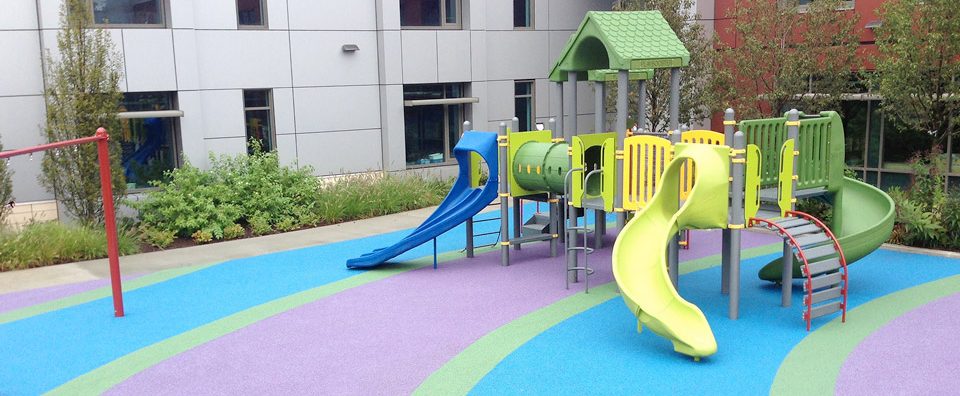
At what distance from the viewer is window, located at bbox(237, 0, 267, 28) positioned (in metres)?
16.3

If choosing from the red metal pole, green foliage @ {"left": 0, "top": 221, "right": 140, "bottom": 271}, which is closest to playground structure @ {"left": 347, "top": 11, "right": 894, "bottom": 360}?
the red metal pole

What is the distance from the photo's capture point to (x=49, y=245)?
12586 millimetres

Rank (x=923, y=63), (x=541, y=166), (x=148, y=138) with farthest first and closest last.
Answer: (x=148, y=138) < (x=923, y=63) < (x=541, y=166)

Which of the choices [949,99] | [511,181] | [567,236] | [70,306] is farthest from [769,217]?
[70,306]

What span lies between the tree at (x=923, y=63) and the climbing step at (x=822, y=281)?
4986 millimetres

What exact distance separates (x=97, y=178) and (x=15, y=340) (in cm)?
490

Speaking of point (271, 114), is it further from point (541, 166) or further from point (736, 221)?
point (736, 221)

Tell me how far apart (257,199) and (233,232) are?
2.91 feet

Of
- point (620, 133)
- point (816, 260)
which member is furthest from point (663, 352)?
point (620, 133)

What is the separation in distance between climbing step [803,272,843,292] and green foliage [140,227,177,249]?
968 centimetres

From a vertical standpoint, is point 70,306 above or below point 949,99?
below

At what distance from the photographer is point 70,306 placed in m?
10.5

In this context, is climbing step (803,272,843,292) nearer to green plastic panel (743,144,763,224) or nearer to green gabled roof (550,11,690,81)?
green plastic panel (743,144,763,224)

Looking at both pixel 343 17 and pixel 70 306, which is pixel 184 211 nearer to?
pixel 70 306
